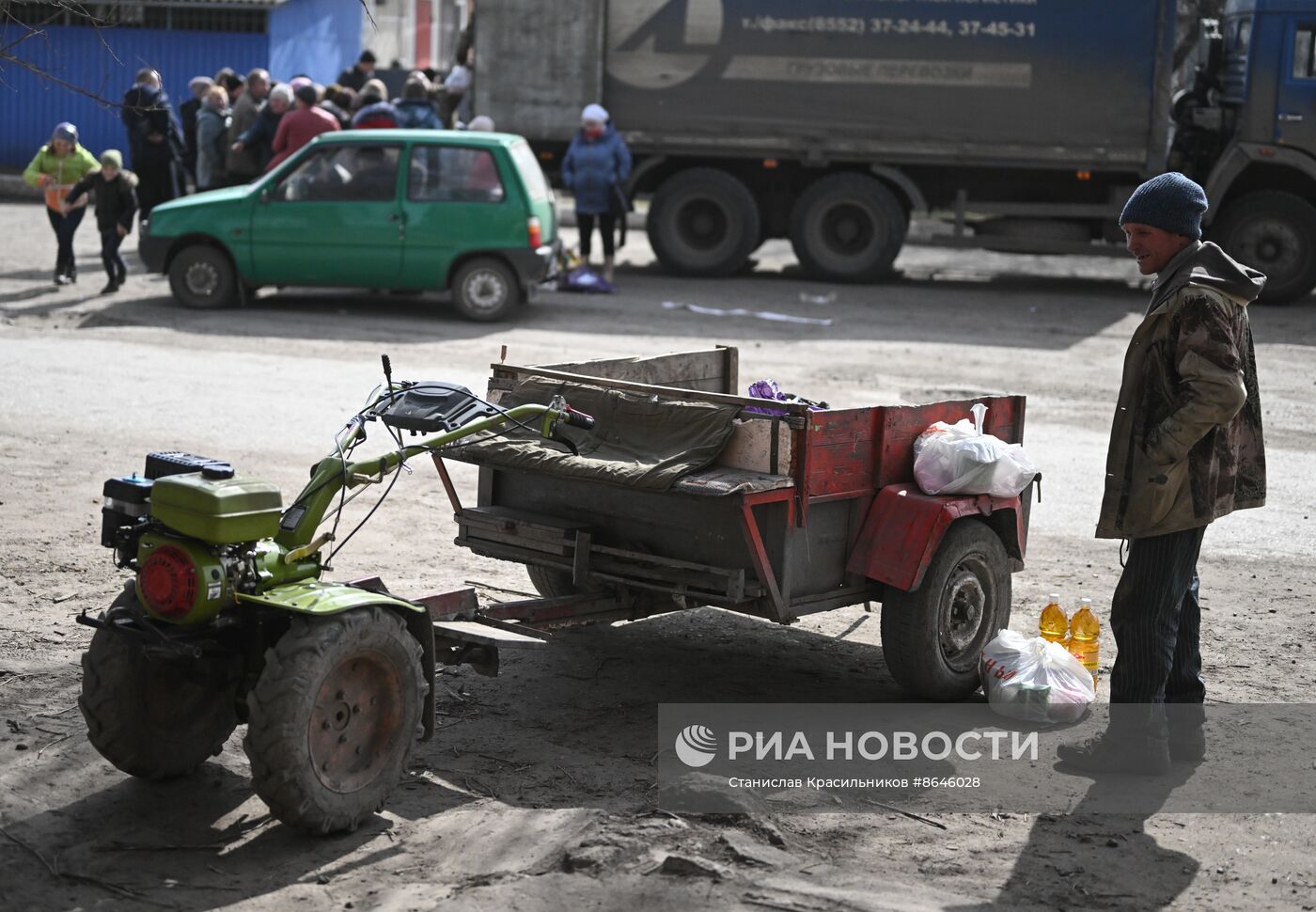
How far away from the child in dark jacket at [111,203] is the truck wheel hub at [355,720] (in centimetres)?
1246

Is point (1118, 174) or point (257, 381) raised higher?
point (1118, 174)

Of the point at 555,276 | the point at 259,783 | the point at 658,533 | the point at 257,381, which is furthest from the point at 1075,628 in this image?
the point at 555,276

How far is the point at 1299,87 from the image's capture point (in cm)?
1688

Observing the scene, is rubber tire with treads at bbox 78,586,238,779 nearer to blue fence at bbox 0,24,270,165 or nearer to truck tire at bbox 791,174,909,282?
truck tire at bbox 791,174,909,282

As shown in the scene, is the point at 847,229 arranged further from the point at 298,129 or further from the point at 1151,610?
the point at 1151,610

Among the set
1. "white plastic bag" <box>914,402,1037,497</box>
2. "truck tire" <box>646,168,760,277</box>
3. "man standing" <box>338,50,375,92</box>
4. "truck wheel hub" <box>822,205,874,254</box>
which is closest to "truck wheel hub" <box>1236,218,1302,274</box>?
"truck wheel hub" <box>822,205,874,254</box>

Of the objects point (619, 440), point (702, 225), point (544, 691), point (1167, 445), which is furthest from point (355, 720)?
point (702, 225)

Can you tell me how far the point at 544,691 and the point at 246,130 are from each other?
14456 millimetres

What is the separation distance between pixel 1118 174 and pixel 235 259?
10329 mm

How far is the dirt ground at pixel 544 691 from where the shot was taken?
4391 millimetres

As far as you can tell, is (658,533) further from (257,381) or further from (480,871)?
(257,381)

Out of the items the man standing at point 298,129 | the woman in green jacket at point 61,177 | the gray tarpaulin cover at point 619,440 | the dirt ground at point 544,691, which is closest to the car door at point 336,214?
the dirt ground at point 544,691

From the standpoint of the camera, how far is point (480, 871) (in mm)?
4414

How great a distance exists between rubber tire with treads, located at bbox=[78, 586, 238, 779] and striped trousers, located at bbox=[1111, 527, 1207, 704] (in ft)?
9.95
